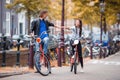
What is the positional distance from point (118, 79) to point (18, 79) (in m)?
2.52

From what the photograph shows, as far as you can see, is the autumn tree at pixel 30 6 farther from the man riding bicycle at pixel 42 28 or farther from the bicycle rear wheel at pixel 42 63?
the bicycle rear wheel at pixel 42 63

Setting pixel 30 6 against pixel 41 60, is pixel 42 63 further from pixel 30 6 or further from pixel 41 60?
pixel 30 6

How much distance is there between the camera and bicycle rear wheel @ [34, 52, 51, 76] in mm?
11797

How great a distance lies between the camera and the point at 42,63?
39.3 ft

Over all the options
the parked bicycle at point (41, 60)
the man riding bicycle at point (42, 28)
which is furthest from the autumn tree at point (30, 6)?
the parked bicycle at point (41, 60)

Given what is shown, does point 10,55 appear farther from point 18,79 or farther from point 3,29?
point 3,29

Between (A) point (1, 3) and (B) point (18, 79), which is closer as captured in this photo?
(B) point (18, 79)

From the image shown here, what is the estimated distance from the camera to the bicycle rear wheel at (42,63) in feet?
38.7

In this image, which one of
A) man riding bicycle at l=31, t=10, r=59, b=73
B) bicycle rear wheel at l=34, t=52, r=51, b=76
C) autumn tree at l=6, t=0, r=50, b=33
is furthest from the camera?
autumn tree at l=6, t=0, r=50, b=33

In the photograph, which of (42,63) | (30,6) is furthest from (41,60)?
(30,6)

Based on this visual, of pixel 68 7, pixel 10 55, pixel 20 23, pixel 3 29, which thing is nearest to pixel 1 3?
pixel 3 29

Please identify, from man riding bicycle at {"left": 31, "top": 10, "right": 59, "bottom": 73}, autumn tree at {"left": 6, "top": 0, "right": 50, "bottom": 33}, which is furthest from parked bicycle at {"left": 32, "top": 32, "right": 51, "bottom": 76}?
autumn tree at {"left": 6, "top": 0, "right": 50, "bottom": 33}

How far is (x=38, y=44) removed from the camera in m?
12.1

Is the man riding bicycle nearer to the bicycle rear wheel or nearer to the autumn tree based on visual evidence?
the bicycle rear wheel
